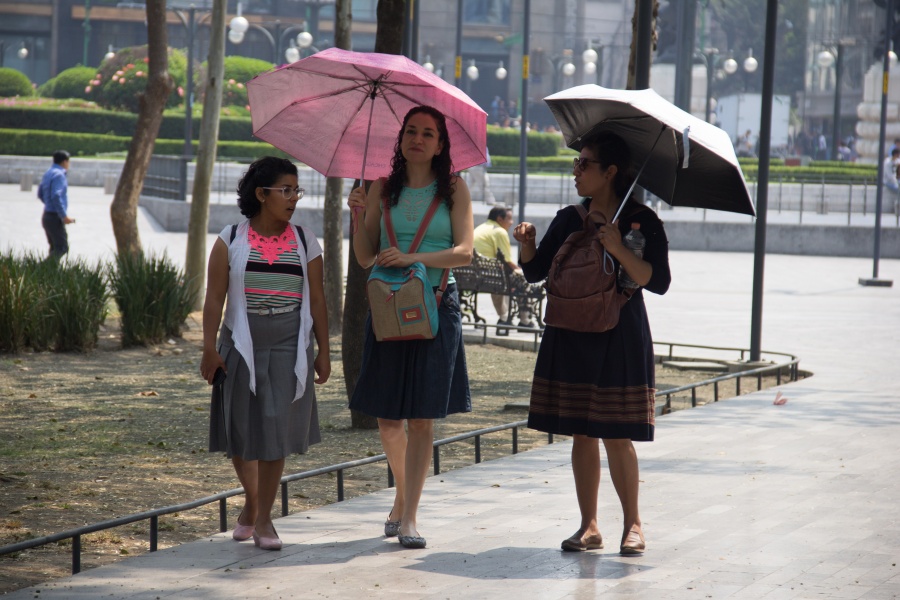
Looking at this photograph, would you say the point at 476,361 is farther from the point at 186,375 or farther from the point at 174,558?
the point at 174,558

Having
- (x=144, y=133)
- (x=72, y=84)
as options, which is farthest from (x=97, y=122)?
(x=144, y=133)

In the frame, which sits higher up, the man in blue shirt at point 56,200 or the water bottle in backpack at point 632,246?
the man in blue shirt at point 56,200

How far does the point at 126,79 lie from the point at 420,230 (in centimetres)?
3698

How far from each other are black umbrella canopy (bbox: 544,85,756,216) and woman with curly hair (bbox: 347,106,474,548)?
1.80ft

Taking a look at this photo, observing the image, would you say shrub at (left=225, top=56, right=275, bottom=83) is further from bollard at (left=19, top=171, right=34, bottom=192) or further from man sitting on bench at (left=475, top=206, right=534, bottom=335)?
man sitting on bench at (left=475, top=206, right=534, bottom=335)

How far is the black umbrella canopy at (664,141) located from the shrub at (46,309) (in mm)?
7944

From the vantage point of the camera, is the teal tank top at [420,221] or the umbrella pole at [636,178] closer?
the umbrella pole at [636,178]

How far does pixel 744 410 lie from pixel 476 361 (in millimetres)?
3808

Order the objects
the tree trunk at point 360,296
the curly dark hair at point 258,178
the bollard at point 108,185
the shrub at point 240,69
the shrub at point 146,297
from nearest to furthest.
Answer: the curly dark hair at point 258,178 → the tree trunk at point 360,296 → the shrub at point 146,297 → the bollard at point 108,185 → the shrub at point 240,69

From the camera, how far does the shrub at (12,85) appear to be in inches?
1742

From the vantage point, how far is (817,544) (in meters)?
5.46

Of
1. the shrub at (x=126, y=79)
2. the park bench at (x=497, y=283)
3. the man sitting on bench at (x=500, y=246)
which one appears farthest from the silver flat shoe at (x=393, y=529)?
the shrub at (x=126, y=79)

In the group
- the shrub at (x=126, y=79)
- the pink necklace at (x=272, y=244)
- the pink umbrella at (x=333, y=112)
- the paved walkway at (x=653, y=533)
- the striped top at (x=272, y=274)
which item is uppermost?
the shrub at (x=126, y=79)

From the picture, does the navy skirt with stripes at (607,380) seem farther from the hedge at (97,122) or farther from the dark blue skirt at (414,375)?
the hedge at (97,122)
